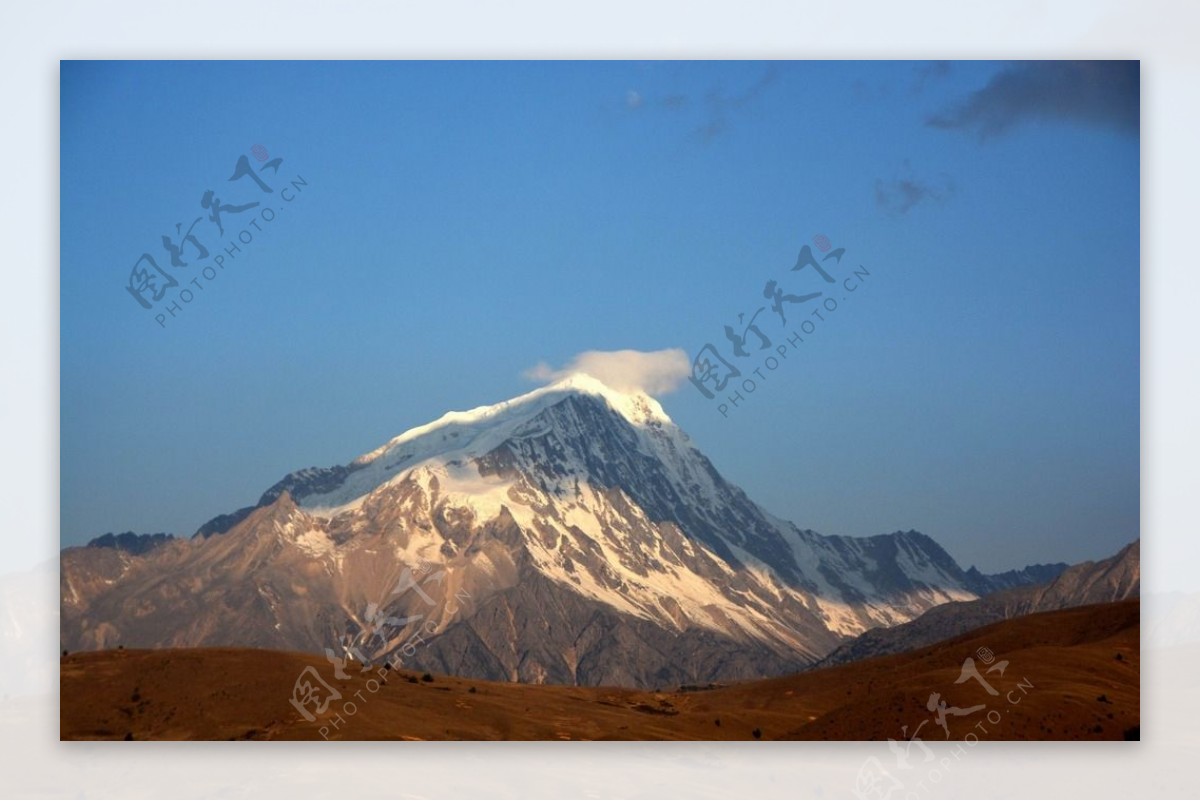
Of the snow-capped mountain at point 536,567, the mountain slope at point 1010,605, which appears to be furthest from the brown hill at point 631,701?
the snow-capped mountain at point 536,567

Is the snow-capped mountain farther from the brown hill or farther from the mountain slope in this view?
the brown hill

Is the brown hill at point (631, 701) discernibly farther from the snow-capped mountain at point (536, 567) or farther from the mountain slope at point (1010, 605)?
the snow-capped mountain at point (536, 567)

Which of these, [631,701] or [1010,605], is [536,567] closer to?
[631,701]

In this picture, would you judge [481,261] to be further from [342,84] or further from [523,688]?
[523,688]

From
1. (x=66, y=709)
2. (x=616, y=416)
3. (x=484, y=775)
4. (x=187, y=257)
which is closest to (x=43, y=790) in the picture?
(x=66, y=709)

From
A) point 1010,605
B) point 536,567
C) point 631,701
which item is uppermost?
point 536,567

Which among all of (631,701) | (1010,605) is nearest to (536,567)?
(631,701)
